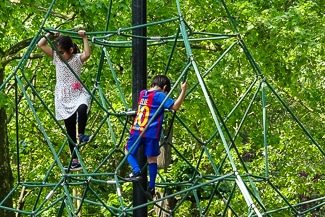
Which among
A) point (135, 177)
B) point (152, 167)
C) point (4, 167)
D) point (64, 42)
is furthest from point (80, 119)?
point (4, 167)

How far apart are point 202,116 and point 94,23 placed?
8.23ft

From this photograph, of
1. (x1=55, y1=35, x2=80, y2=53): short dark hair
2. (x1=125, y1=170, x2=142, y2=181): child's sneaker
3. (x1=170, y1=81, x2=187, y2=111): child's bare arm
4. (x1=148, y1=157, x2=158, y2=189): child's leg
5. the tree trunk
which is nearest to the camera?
(x1=170, y1=81, x2=187, y2=111): child's bare arm

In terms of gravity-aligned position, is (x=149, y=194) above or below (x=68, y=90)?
below

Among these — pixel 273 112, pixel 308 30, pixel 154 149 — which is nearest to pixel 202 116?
pixel 308 30

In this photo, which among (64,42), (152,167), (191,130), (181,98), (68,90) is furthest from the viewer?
(191,130)

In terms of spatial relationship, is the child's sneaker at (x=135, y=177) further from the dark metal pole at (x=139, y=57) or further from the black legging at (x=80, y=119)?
the black legging at (x=80, y=119)

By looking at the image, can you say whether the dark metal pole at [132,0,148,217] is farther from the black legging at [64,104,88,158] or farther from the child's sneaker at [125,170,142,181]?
the black legging at [64,104,88,158]

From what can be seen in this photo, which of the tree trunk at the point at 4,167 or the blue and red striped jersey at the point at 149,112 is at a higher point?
the tree trunk at the point at 4,167

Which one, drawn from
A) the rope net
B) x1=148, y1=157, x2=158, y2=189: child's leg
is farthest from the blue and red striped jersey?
the rope net

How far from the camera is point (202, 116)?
9.75 m

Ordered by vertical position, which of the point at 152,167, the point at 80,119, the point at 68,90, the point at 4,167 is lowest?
the point at 152,167

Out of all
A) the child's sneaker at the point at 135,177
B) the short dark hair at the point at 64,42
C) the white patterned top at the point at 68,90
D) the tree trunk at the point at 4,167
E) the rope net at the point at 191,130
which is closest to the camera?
the child's sneaker at the point at 135,177

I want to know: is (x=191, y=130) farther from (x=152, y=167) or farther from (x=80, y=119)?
(x=152, y=167)

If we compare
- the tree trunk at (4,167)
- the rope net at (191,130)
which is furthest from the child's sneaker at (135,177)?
the tree trunk at (4,167)
